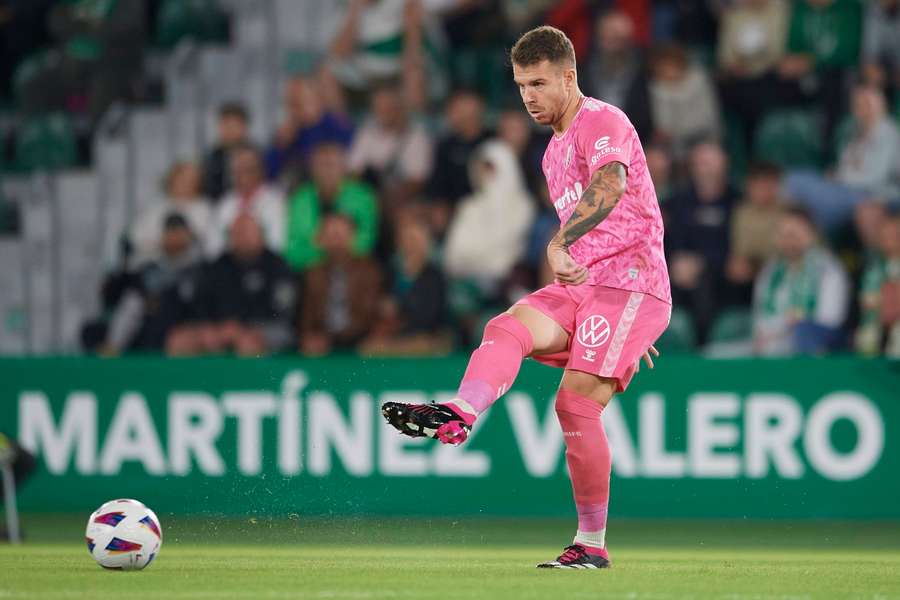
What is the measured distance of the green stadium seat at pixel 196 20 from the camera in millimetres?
18016

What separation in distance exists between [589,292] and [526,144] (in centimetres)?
705

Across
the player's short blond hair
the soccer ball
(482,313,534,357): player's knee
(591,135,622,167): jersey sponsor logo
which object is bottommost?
the soccer ball

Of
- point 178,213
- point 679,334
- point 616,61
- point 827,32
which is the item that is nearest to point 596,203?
point 679,334

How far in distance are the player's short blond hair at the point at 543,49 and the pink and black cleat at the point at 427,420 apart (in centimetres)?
173

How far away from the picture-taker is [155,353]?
15133 millimetres

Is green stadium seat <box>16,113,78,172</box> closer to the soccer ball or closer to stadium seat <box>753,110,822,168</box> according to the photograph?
stadium seat <box>753,110,822,168</box>

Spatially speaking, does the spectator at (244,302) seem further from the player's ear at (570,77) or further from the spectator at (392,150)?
the player's ear at (570,77)

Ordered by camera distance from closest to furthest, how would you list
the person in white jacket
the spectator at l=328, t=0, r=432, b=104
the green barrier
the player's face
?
the player's face, the green barrier, the person in white jacket, the spectator at l=328, t=0, r=432, b=104

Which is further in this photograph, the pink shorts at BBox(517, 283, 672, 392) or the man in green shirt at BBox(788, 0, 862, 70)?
the man in green shirt at BBox(788, 0, 862, 70)

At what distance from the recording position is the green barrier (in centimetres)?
1280

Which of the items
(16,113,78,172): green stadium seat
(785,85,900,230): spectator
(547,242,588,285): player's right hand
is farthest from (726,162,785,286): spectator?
(16,113,78,172): green stadium seat

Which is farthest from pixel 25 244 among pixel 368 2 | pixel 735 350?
pixel 735 350

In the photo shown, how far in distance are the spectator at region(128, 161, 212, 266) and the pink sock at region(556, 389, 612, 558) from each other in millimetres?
8387

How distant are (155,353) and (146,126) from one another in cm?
332
